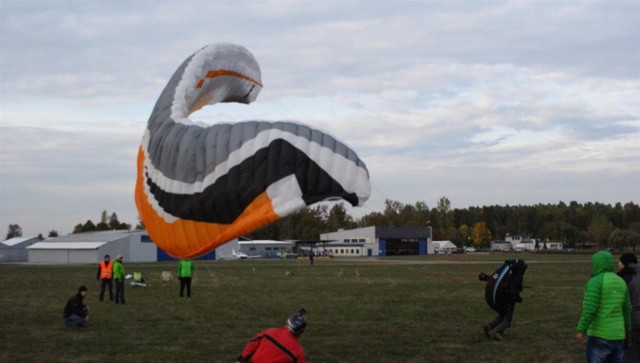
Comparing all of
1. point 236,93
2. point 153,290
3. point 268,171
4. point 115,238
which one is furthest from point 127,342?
point 115,238

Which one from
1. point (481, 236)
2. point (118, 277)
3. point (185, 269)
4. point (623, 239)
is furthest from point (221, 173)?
point (481, 236)

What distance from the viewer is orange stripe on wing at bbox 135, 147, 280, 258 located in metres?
4.32

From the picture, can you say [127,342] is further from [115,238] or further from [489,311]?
[115,238]

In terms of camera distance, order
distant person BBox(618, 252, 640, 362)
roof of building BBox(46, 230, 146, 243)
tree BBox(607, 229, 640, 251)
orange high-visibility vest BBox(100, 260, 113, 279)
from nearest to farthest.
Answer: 1. distant person BBox(618, 252, 640, 362)
2. orange high-visibility vest BBox(100, 260, 113, 279)
3. roof of building BBox(46, 230, 146, 243)
4. tree BBox(607, 229, 640, 251)

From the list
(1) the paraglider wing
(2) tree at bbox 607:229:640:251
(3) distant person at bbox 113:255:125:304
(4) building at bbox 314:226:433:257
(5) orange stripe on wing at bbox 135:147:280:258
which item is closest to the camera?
(1) the paraglider wing

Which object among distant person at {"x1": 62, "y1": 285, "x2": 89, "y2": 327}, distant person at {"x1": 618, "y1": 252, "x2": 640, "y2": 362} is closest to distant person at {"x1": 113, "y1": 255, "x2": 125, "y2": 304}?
distant person at {"x1": 62, "y1": 285, "x2": 89, "y2": 327}

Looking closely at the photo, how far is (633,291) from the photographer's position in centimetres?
860

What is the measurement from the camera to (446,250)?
105 metres

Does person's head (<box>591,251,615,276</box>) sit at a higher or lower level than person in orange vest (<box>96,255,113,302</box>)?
higher

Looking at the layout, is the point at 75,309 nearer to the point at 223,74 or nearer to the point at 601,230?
the point at 223,74

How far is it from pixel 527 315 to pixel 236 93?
39.5 ft

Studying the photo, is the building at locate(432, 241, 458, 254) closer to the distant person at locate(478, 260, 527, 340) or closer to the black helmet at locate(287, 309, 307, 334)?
the distant person at locate(478, 260, 527, 340)

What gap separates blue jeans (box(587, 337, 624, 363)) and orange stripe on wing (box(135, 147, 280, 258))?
4.45 metres

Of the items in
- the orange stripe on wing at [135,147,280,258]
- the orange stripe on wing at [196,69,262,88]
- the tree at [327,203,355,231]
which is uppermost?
the orange stripe on wing at [196,69,262,88]
